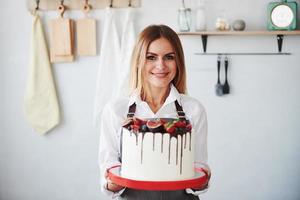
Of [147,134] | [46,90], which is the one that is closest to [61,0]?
[46,90]

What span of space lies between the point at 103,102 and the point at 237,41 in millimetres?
942

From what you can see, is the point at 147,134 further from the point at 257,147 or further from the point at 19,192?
the point at 19,192

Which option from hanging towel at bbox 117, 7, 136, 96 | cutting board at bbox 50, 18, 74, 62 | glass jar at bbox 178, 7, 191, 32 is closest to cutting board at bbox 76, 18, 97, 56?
cutting board at bbox 50, 18, 74, 62

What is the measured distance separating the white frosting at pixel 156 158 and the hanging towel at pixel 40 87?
1.72 metres

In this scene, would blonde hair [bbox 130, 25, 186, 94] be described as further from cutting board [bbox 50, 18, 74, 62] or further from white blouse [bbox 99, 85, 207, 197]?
cutting board [bbox 50, 18, 74, 62]

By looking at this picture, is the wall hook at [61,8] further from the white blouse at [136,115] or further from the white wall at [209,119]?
the white blouse at [136,115]

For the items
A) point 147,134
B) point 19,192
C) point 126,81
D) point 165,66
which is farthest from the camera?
point 19,192

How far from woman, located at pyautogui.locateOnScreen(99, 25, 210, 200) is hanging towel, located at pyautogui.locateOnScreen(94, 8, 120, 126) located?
1.28m

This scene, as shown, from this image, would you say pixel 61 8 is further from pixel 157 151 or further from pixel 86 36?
pixel 157 151

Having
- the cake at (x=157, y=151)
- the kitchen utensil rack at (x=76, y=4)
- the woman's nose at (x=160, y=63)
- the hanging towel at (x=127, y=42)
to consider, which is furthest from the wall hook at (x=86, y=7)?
the cake at (x=157, y=151)

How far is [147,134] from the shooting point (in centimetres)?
153

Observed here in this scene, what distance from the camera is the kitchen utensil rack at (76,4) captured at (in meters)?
3.09

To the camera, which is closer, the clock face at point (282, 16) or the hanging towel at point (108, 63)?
the clock face at point (282, 16)

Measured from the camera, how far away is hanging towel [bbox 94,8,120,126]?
3.08 meters
